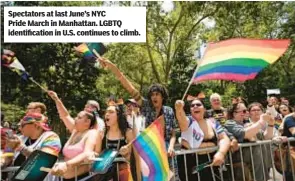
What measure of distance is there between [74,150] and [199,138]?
1081 mm

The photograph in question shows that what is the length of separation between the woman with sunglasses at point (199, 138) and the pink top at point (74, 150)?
2.79 ft

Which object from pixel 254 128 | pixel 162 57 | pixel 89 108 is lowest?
pixel 254 128

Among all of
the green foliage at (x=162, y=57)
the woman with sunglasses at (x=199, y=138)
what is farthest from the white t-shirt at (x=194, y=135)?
the green foliage at (x=162, y=57)

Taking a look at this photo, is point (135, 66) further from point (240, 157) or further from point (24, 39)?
point (240, 157)

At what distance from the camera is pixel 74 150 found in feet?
11.8

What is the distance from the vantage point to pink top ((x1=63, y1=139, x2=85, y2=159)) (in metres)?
3.58

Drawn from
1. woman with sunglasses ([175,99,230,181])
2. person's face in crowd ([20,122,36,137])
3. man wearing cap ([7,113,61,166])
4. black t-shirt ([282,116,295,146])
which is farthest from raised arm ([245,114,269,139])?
person's face in crowd ([20,122,36,137])

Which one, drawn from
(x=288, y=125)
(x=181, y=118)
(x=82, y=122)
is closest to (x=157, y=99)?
(x=181, y=118)

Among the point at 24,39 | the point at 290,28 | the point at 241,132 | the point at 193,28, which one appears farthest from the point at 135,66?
the point at 241,132

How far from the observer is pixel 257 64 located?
4520 mm

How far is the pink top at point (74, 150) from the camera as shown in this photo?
141 inches

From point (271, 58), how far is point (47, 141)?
7.71 feet

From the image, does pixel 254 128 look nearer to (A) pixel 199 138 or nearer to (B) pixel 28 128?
(A) pixel 199 138

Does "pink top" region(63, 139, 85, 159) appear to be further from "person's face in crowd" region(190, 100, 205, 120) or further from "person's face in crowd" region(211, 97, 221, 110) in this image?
"person's face in crowd" region(211, 97, 221, 110)
